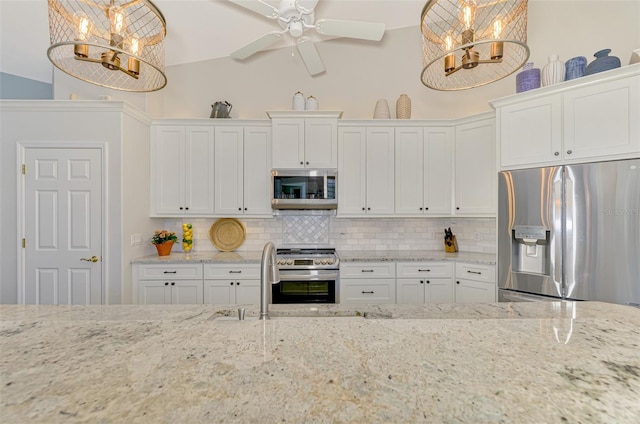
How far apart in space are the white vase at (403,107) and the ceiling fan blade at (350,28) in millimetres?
1292

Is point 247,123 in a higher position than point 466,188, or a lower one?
higher

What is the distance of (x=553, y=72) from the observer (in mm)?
2338

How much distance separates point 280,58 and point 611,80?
3199mm

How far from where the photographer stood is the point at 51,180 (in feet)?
8.73

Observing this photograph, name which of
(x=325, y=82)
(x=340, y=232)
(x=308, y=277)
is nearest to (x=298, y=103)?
(x=325, y=82)

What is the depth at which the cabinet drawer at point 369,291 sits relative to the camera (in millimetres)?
2904

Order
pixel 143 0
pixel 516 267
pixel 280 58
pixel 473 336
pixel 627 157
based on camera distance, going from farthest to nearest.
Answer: pixel 280 58 → pixel 516 267 → pixel 627 157 → pixel 143 0 → pixel 473 336

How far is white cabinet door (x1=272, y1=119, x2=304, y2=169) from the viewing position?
3174 millimetres

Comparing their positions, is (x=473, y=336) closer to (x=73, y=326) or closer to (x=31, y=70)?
(x=73, y=326)

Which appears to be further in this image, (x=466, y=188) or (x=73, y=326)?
(x=466, y=188)

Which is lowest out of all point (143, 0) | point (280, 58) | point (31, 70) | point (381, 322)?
point (381, 322)

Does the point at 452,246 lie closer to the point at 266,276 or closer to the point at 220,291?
the point at 220,291

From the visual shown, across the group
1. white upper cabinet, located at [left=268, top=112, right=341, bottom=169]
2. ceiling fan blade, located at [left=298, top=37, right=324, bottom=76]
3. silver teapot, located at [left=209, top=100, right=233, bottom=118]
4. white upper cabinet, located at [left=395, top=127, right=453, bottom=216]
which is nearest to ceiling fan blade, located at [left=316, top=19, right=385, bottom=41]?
ceiling fan blade, located at [left=298, top=37, right=324, bottom=76]

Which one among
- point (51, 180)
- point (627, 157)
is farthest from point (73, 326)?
point (627, 157)
